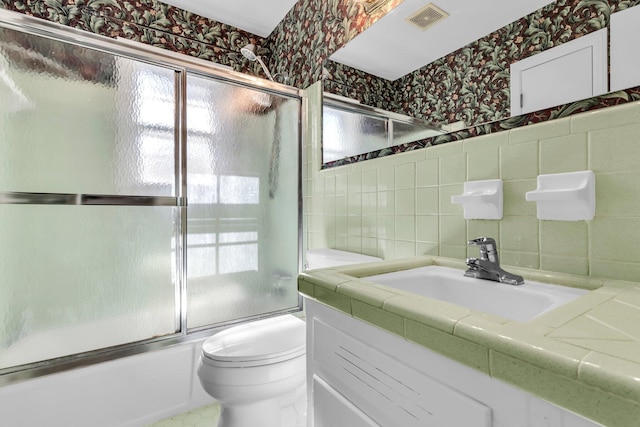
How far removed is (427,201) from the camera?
1.09 metres

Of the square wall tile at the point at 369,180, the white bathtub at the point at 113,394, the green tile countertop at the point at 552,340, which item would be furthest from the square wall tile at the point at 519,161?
the white bathtub at the point at 113,394

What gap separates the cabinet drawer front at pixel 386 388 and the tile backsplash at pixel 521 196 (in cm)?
54

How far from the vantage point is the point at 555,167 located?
2.56ft

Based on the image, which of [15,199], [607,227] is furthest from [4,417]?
[607,227]

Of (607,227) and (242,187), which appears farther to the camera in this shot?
(242,187)

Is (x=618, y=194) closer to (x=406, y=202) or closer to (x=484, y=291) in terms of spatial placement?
(x=484, y=291)

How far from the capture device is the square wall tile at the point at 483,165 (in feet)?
2.95

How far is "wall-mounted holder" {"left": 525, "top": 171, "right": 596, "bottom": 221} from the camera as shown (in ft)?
2.32

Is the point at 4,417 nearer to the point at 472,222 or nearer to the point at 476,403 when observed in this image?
the point at 476,403

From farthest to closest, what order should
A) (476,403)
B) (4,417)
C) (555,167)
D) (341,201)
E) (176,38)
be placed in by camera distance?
(176,38), (341,201), (4,417), (555,167), (476,403)

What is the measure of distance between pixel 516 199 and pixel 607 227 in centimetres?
20

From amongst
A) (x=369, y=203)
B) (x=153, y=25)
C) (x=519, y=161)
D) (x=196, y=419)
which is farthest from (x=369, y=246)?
(x=153, y=25)

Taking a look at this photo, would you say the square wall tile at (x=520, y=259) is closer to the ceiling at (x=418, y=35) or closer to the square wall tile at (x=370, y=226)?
the square wall tile at (x=370, y=226)

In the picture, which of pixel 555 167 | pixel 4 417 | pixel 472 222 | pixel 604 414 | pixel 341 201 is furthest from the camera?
pixel 341 201
